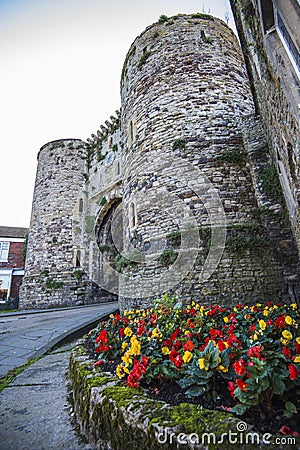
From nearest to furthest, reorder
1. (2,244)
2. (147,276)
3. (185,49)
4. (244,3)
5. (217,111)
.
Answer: (244,3) < (147,276) < (217,111) < (185,49) < (2,244)

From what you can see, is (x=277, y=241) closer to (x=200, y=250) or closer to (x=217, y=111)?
(x=200, y=250)

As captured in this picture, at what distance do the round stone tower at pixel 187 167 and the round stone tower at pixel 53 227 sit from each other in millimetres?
6764

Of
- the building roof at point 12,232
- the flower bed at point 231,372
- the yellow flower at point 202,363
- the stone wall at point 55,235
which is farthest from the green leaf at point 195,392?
the building roof at point 12,232

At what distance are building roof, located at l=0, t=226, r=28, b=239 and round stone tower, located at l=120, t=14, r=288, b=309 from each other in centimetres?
1712

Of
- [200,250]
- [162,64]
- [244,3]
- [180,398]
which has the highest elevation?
[162,64]

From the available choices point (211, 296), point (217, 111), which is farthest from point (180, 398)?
point (217, 111)

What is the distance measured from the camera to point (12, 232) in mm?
21422

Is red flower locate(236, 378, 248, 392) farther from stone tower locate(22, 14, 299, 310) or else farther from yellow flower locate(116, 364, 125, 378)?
stone tower locate(22, 14, 299, 310)

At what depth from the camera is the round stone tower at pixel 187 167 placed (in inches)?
201

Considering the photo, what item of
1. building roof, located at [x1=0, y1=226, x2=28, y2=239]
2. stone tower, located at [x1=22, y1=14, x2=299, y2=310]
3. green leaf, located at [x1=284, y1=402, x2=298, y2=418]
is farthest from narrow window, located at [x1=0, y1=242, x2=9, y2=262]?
green leaf, located at [x1=284, y1=402, x2=298, y2=418]

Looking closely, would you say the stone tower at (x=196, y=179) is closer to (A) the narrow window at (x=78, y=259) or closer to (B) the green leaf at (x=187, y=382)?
(B) the green leaf at (x=187, y=382)

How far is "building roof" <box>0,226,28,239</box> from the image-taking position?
68.1ft

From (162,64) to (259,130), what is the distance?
340 centimetres

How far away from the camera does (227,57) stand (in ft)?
23.1
